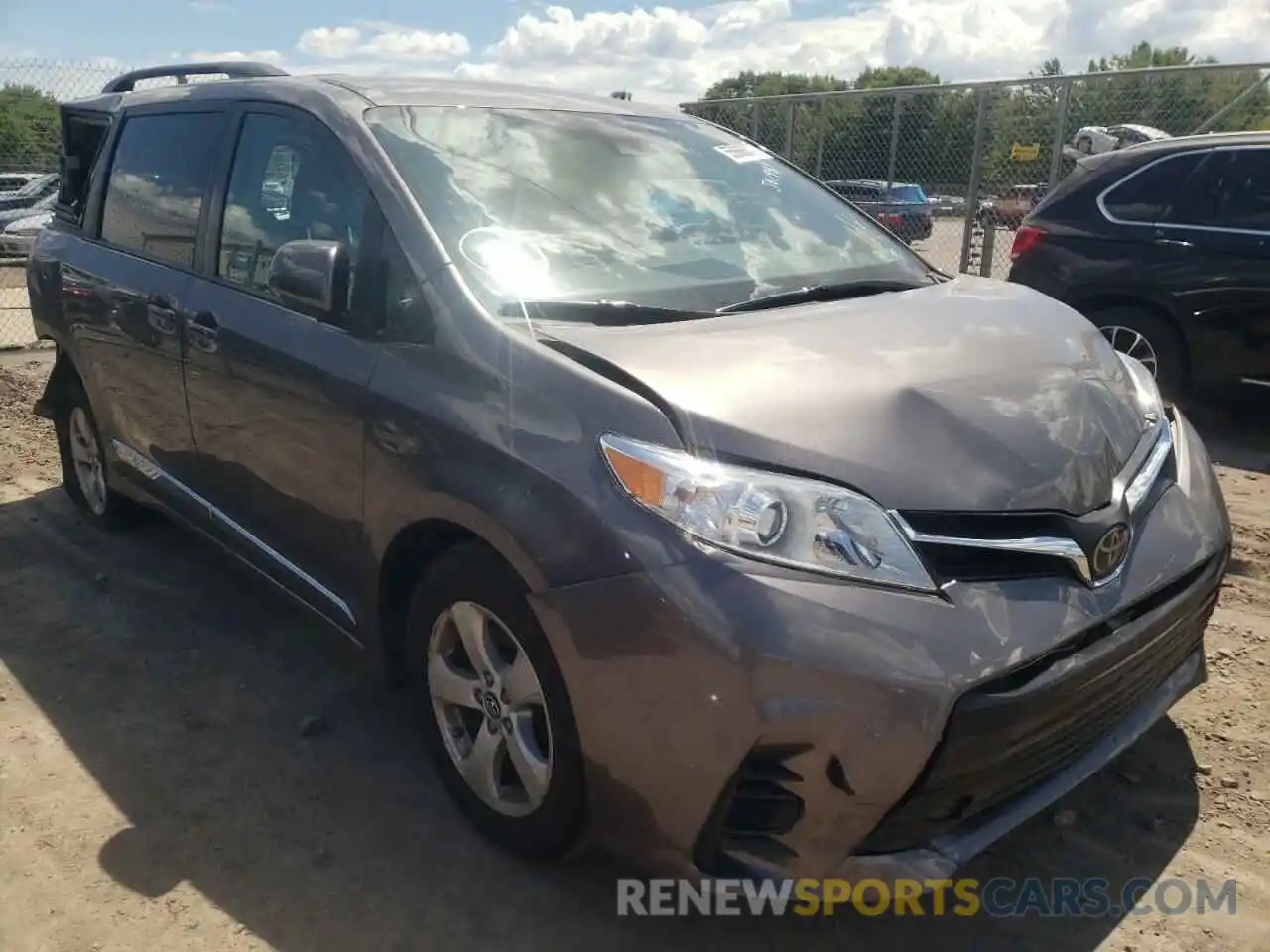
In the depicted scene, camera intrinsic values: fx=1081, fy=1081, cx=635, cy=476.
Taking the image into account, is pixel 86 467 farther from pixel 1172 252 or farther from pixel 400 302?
pixel 1172 252

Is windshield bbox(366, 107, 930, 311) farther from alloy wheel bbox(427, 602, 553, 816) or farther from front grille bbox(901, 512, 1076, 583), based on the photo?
front grille bbox(901, 512, 1076, 583)

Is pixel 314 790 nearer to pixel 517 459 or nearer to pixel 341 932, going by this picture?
pixel 341 932

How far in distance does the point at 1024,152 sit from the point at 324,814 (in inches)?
348

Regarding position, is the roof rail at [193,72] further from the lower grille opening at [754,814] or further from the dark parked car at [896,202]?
the dark parked car at [896,202]

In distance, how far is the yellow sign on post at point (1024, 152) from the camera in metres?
9.53

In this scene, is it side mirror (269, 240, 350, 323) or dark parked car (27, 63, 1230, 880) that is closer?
dark parked car (27, 63, 1230, 880)

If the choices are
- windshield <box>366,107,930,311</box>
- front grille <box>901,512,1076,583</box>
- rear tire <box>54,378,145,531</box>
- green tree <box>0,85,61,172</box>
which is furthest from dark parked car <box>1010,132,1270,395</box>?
green tree <box>0,85,61,172</box>

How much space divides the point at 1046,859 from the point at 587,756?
1198 mm

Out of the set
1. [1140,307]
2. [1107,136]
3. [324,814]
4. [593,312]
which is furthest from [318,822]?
[1107,136]

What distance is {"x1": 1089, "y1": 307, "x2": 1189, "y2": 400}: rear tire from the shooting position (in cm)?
618

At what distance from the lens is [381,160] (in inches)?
111

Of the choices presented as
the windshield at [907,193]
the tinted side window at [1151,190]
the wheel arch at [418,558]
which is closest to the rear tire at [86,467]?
the wheel arch at [418,558]

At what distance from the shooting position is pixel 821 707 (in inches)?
75.5
